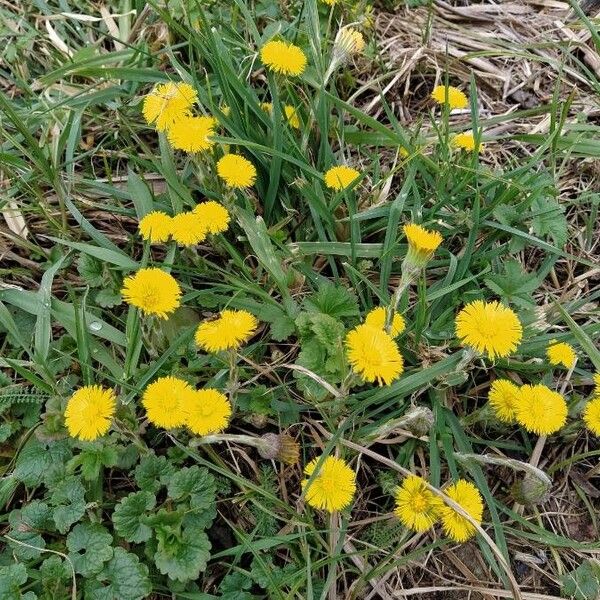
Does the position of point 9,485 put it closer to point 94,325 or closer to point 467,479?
point 94,325

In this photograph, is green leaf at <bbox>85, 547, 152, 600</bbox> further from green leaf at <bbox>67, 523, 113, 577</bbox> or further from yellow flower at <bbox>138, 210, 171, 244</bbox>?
yellow flower at <bbox>138, 210, 171, 244</bbox>

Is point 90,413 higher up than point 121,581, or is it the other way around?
point 90,413

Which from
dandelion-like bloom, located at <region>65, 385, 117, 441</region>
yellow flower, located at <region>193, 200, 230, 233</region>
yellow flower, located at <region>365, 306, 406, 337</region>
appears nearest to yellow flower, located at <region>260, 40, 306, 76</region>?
yellow flower, located at <region>193, 200, 230, 233</region>

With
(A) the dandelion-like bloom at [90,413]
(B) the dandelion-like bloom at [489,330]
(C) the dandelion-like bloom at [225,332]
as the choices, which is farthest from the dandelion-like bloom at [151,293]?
(B) the dandelion-like bloom at [489,330]

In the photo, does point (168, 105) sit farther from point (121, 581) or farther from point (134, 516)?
point (121, 581)

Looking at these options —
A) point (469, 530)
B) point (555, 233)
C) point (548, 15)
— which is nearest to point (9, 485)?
point (469, 530)

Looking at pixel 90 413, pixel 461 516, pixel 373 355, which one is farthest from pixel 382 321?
pixel 90 413
